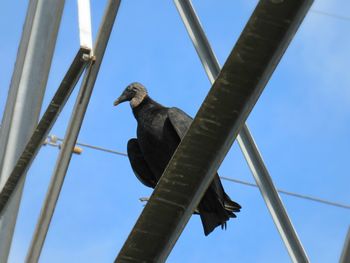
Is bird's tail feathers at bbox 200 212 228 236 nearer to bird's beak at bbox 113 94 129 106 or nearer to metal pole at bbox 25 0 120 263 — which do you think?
metal pole at bbox 25 0 120 263

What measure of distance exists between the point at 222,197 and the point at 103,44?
1656mm

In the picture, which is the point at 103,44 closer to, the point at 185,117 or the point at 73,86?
the point at 73,86

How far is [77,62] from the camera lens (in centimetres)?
448

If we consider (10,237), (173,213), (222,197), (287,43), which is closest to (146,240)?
(173,213)

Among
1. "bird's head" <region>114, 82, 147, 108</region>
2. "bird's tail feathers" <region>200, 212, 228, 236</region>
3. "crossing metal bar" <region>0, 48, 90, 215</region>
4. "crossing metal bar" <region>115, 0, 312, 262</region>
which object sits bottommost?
"crossing metal bar" <region>115, 0, 312, 262</region>

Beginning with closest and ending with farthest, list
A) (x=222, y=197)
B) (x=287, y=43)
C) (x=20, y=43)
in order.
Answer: (x=287, y=43), (x=222, y=197), (x=20, y=43)

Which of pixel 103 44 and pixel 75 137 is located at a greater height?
pixel 103 44

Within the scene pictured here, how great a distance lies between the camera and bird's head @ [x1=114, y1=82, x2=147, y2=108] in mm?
6679

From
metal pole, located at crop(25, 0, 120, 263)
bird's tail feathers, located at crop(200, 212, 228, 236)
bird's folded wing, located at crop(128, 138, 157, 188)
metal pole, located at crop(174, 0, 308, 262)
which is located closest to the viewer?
metal pole, located at crop(25, 0, 120, 263)

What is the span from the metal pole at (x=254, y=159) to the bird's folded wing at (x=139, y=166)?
1.36 m

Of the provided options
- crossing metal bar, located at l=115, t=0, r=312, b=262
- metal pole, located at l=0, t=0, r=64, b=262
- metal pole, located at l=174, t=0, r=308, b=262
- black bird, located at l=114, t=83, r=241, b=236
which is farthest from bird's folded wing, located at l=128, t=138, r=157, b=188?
crossing metal bar, located at l=115, t=0, r=312, b=262

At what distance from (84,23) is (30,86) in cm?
165

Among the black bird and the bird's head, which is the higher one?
the bird's head

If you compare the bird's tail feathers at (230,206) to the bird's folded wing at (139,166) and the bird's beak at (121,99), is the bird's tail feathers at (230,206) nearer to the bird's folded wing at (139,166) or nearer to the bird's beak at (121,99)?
the bird's folded wing at (139,166)
